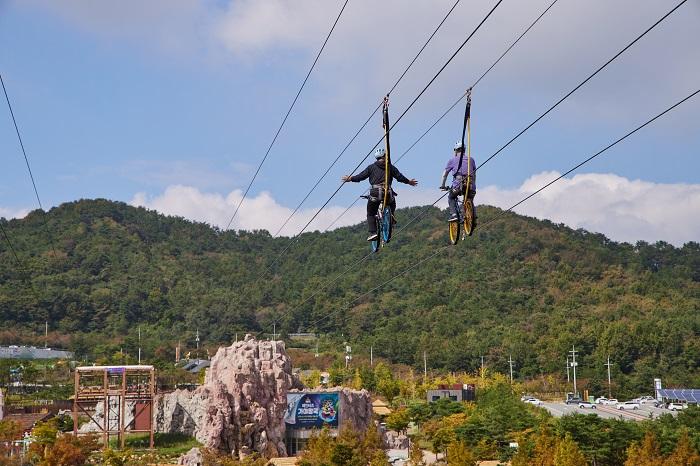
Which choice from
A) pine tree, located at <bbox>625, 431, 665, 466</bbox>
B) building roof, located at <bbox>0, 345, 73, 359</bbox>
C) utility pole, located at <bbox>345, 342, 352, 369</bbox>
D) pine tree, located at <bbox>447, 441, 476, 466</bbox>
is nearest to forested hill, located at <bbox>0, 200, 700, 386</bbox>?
utility pole, located at <bbox>345, 342, 352, 369</bbox>

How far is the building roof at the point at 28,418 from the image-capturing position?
72.3 metres

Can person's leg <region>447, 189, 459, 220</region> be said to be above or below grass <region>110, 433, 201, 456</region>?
above

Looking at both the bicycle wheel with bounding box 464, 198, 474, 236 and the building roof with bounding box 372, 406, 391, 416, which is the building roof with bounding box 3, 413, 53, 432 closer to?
the building roof with bounding box 372, 406, 391, 416

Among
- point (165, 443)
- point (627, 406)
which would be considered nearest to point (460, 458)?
point (165, 443)

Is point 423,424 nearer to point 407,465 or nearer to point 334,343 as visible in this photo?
point 407,465

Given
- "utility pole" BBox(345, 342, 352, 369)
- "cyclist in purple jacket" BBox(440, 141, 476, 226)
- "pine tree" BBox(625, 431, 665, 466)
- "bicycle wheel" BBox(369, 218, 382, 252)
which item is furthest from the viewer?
"utility pole" BBox(345, 342, 352, 369)

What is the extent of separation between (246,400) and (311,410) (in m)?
5.41

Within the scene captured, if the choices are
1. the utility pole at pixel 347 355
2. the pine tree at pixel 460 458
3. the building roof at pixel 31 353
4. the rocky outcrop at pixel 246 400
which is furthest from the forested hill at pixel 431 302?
the pine tree at pixel 460 458

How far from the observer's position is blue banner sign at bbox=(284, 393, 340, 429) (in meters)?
71.2

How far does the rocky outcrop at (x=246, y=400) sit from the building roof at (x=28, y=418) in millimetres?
12336

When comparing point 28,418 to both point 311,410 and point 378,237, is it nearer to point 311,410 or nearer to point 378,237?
point 311,410

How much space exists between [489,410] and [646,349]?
58.6 m

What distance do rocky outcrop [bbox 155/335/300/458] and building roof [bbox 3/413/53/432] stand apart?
12.3m

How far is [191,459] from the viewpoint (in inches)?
2456
